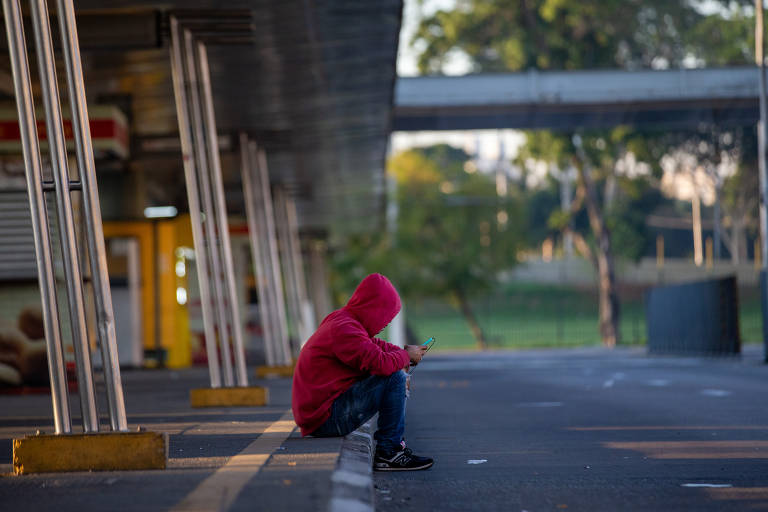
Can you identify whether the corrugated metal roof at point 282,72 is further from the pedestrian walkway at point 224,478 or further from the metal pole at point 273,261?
the pedestrian walkway at point 224,478

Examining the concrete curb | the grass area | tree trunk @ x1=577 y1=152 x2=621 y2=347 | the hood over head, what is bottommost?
the grass area

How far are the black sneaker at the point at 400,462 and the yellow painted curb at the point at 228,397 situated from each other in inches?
230

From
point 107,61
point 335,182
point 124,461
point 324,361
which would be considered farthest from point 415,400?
point 335,182

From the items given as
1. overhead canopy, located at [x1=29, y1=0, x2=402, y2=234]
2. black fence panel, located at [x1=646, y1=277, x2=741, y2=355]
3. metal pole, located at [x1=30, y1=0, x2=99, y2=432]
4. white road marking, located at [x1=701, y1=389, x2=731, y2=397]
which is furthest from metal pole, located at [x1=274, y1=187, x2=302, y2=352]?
metal pole, located at [x1=30, y1=0, x2=99, y2=432]

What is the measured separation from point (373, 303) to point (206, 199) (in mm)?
7150

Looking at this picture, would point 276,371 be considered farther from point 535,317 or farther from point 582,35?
point 535,317

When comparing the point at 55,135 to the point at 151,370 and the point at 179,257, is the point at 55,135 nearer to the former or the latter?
the point at 151,370

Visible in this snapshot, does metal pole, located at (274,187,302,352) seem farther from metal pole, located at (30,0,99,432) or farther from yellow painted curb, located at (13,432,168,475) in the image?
yellow painted curb, located at (13,432,168,475)

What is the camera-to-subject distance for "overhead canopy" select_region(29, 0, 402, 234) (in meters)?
14.9

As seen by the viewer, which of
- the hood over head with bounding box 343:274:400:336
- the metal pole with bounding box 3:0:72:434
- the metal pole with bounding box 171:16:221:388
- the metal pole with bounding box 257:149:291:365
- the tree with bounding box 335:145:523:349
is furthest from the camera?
the tree with bounding box 335:145:523:349

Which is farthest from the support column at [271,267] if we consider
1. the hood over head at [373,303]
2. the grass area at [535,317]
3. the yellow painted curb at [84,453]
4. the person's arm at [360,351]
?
the grass area at [535,317]

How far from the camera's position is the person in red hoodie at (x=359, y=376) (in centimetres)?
855

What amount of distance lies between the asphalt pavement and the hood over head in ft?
3.41

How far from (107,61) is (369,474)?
39.9ft
